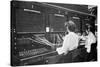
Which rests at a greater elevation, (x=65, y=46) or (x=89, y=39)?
(x=89, y=39)

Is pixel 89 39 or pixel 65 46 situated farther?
pixel 89 39

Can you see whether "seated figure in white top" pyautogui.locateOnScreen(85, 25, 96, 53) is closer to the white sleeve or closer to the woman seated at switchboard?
the woman seated at switchboard

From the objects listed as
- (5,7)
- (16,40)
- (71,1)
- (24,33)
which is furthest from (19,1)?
(71,1)

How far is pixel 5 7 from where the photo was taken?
1553 millimetres

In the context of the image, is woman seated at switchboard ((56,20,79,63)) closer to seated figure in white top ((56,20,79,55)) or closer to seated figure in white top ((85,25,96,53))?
seated figure in white top ((56,20,79,55))

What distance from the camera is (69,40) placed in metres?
1.75

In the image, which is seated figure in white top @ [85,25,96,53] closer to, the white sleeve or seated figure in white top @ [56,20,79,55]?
seated figure in white top @ [56,20,79,55]

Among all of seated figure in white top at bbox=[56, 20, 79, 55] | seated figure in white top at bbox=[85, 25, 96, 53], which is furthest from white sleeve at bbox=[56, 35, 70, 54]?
seated figure in white top at bbox=[85, 25, 96, 53]

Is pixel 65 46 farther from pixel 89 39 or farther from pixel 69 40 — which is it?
pixel 89 39

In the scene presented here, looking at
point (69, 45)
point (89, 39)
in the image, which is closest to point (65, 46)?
point (69, 45)

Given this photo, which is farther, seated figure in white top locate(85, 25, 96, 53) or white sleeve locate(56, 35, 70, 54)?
seated figure in white top locate(85, 25, 96, 53)

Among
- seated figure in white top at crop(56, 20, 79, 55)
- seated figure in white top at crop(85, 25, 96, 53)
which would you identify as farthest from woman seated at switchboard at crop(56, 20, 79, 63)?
seated figure in white top at crop(85, 25, 96, 53)

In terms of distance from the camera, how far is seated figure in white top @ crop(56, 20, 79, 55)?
5.73 ft

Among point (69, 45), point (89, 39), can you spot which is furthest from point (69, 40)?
point (89, 39)
